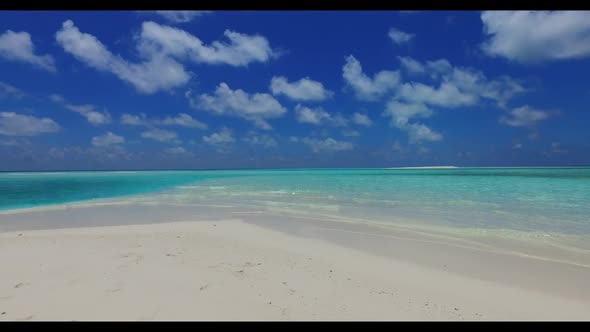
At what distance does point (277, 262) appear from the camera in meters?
5.65

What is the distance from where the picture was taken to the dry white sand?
11.9 ft

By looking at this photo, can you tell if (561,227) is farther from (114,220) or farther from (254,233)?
(114,220)

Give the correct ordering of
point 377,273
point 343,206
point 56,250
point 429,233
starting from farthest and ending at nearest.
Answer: point 343,206, point 429,233, point 56,250, point 377,273

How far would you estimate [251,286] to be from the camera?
14.4 feet

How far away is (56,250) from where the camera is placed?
249 inches

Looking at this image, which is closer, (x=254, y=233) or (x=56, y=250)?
(x=56, y=250)

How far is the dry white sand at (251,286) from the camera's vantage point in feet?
11.9
